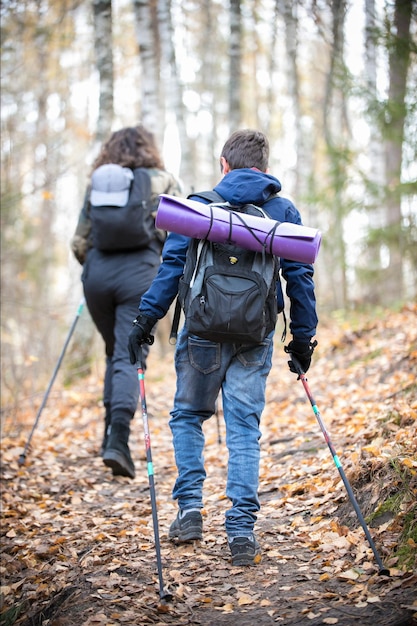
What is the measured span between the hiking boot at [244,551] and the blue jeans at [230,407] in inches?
1.6

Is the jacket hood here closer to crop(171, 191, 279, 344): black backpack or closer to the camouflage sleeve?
crop(171, 191, 279, 344): black backpack

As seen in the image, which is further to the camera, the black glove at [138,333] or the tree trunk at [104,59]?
the tree trunk at [104,59]

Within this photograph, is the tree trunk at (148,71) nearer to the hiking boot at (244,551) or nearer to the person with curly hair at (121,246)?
the person with curly hair at (121,246)

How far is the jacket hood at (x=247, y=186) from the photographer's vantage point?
3592 mm

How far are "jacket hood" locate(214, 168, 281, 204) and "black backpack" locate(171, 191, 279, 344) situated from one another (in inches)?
12.6

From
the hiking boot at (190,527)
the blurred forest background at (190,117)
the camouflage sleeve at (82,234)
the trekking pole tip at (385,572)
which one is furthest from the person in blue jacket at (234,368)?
the blurred forest background at (190,117)

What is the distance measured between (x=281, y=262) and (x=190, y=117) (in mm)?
20122

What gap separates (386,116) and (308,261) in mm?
6104

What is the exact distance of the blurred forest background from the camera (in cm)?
831

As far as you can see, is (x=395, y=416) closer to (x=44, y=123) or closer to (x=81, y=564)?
(x=81, y=564)

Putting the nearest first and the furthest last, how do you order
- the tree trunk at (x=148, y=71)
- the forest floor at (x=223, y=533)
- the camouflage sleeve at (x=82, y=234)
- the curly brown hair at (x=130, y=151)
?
the forest floor at (x=223, y=533) < the curly brown hair at (x=130, y=151) < the camouflage sleeve at (x=82, y=234) < the tree trunk at (x=148, y=71)

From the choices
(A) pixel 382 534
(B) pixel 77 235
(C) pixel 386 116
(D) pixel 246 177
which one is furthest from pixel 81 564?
(C) pixel 386 116

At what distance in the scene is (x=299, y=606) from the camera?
2984mm

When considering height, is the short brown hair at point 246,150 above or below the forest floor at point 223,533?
above
